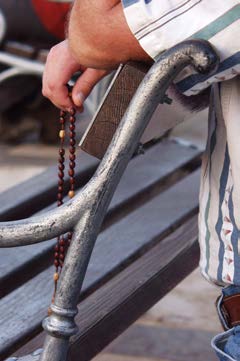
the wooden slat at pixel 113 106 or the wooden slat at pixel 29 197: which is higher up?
the wooden slat at pixel 113 106

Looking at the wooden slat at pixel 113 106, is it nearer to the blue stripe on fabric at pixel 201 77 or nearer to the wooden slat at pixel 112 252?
the blue stripe on fabric at pixel 201 77

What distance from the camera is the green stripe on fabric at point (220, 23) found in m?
1.41

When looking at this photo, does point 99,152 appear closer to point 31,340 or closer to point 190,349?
point 31,340

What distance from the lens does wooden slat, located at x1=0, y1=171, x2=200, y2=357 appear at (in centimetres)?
185

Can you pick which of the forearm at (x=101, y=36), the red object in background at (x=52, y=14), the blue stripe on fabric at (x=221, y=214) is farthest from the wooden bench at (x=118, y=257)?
the red object in background at (x=52, y=14)

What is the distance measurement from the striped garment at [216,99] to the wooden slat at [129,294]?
26 centimetres

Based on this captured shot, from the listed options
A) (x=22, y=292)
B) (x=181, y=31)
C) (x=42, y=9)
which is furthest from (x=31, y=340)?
(x=42, y=9)

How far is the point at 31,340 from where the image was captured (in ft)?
5.85

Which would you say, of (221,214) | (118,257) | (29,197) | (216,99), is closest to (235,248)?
(221,214)

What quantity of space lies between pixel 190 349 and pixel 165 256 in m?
0.85

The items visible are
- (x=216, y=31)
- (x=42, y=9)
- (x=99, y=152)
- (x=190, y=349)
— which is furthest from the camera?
(x=42, y=9)

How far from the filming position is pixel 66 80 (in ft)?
5.50

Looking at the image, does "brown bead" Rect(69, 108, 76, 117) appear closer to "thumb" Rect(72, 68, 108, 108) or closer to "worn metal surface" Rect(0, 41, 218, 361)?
"thumb" Rect(72, 68, 108, 108)

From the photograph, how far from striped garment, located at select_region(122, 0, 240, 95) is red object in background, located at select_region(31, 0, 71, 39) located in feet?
11.0
